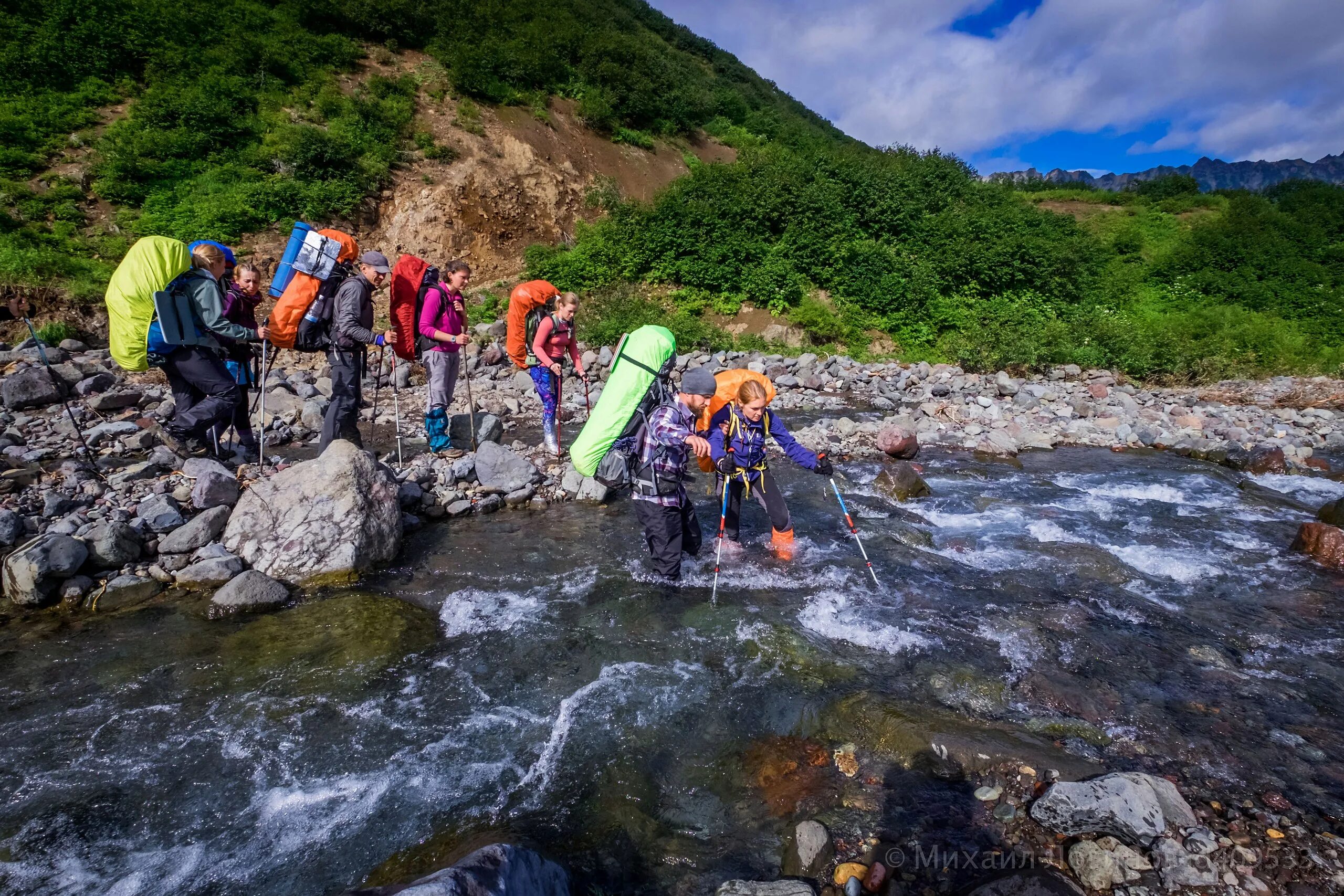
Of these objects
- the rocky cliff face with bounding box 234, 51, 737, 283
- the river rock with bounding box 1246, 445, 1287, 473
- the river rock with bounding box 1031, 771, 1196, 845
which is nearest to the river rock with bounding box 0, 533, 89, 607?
the river rock with bounding box 1031, 771, 1196, 845

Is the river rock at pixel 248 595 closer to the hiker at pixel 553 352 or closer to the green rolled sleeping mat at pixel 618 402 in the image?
the green rolled sleeping mat at pixel 618 402

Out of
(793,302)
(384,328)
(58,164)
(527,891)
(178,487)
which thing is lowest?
(527,891)

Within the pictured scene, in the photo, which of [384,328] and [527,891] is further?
[384,328]

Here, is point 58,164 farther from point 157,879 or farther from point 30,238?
point 157,879

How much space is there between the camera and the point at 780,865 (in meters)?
3.52

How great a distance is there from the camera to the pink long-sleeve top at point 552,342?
9.20 meters

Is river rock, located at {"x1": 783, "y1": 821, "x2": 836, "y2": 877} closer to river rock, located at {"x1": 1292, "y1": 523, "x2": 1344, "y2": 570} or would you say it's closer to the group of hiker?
the group of hiker

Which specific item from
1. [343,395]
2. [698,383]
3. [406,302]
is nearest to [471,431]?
[406,302]

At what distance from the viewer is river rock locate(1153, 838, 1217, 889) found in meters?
3.17

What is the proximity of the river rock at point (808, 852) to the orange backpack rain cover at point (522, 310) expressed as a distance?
7362mm

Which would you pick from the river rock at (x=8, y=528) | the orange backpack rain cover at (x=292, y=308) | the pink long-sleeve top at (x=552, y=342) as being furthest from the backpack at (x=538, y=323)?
the river rock at (x=8, y=528)

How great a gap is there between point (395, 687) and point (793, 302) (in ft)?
56.1

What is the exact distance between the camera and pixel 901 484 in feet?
30.0

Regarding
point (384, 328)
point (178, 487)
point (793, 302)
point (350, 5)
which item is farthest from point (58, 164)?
point (793, 302)
